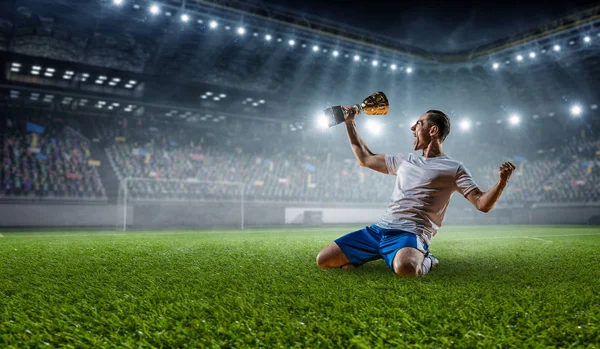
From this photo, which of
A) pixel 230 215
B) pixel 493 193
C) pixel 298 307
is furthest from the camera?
pixel 230 215

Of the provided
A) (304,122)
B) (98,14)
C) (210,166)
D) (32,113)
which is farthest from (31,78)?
(304,122)

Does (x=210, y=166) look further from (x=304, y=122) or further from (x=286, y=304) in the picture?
(x=286, y=304)

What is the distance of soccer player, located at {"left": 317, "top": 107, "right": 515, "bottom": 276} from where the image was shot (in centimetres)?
305

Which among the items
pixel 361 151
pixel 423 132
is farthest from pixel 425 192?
pixel 361 151

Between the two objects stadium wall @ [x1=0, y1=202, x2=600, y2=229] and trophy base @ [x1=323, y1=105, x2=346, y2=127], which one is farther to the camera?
stadium wall @ [x1=0, y1=202, x2=600, y2=229]

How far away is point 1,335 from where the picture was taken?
1.62 metres

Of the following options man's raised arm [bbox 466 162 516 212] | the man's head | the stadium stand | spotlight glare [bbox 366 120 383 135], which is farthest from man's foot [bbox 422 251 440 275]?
spotlight glare [bbox 366 120 383 135]

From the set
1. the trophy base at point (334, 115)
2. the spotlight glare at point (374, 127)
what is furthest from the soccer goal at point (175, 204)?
the trophy base at point (334, 115)

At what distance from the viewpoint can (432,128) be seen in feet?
10.8

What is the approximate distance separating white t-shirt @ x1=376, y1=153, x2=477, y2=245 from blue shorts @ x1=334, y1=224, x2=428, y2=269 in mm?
62

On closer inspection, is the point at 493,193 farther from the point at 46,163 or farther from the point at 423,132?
the point at 46,163

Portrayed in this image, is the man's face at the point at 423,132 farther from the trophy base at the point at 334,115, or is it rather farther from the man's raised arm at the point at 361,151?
the trophy base at the point at 334,115

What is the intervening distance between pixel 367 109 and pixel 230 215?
61.9 ft

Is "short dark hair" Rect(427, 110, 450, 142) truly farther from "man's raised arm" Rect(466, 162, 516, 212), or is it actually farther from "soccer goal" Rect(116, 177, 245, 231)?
"soccer goal" Rect(116, 177, 245, 231)
